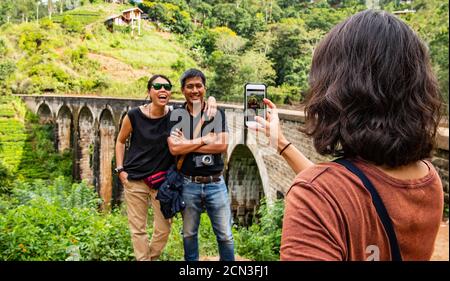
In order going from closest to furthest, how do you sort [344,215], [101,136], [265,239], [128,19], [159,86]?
1. [344,215]
2. [159,86]
3. [128,19]
4. [265,239]
5. [101,136]

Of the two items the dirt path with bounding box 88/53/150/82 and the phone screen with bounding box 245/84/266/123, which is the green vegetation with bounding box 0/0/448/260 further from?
the phone screen with bounding box 245/84/266/123

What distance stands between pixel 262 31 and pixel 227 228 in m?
1.17

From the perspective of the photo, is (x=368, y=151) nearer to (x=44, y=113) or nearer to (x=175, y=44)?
(x=175, y=44)

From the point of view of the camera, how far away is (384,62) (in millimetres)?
731

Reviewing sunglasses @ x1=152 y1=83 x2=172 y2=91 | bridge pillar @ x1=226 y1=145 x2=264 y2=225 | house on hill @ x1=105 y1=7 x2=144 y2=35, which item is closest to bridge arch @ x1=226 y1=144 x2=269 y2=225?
bridge pillar @ x1=226 y1=145 x2=264 y2=225

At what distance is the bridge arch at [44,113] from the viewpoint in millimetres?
2773

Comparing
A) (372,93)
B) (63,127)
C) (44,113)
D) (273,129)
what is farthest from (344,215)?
A: (63,127)

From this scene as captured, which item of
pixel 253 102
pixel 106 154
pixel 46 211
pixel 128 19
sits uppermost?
pixel 128 19

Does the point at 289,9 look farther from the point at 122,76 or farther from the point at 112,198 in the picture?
the point at 112,198

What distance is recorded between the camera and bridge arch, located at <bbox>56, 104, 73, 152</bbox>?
3018 millimetres

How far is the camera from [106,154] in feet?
10.5

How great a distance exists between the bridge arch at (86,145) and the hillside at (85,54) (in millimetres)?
383

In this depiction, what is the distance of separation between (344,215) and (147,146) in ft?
5.45

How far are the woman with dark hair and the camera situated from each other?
1.36 m
